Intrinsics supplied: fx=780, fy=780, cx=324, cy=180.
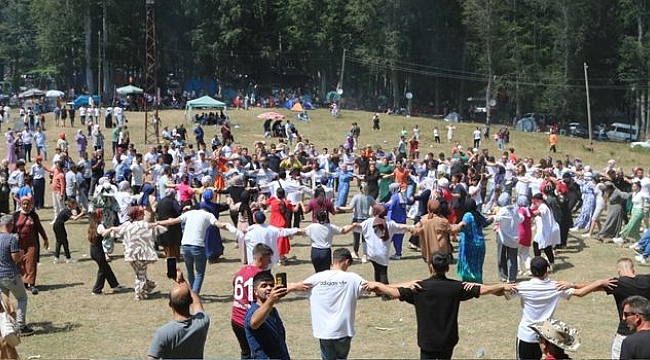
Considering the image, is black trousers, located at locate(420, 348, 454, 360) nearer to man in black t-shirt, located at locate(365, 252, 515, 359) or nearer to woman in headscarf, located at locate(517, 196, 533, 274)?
man in black t-shirt, located at locate(365, 252, 515, 359)

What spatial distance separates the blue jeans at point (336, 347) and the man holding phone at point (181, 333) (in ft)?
5.03

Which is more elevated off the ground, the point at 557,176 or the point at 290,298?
the point at 557,176

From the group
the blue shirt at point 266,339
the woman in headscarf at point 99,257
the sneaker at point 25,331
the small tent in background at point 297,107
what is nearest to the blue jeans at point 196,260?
the woman in headscarf at point 99,257

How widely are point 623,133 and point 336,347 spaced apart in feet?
202

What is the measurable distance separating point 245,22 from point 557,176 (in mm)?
51117

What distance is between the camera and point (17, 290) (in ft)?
35.4

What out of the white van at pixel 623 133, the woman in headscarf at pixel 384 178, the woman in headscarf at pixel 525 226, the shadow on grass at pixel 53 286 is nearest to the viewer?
the shadow on grass at pixel 53 286

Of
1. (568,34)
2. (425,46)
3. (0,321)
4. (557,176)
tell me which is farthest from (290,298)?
(425,46)

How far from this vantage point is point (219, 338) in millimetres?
11102

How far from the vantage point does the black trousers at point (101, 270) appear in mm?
13453

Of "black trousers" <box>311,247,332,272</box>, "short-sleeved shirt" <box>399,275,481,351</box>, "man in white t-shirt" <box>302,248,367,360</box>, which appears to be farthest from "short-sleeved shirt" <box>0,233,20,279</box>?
"short-sleeved shirt" <box>399,275,481,351</box>

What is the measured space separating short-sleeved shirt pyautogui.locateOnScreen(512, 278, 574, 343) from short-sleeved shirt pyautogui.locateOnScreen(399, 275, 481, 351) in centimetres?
97

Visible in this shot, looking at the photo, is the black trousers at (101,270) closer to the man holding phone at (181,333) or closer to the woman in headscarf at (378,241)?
the woman in headscarf at (378,241)

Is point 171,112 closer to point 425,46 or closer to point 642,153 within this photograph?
point 425,46
